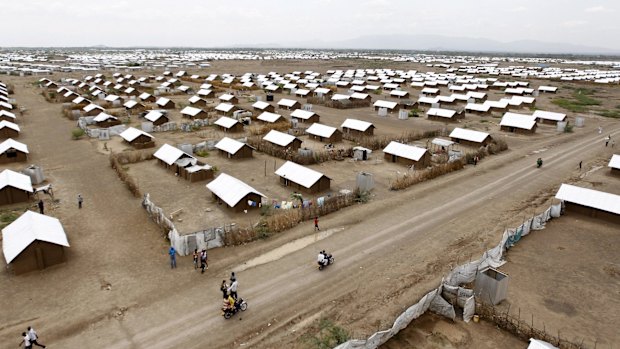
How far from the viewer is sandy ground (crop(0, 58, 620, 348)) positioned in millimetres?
17469

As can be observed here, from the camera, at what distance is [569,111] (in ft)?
243

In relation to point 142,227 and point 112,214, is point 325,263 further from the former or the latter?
point 112,214

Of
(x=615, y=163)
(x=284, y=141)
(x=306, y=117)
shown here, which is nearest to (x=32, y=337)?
(x=284, y=141)

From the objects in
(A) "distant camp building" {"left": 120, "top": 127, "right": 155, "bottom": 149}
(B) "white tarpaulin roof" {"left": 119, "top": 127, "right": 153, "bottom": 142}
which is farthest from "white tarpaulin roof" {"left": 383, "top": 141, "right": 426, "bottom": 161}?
(B) "white tarpaulin roof" {"left": 119, "top": 127, "right": 153, "bottom": 142}

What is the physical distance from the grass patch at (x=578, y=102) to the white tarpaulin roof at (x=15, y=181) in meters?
82.4

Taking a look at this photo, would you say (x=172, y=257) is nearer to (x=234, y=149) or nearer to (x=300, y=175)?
(x=300, y=175)

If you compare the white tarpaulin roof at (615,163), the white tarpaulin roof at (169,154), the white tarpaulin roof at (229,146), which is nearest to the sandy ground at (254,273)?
the white tarpaulin roof at (615,163)

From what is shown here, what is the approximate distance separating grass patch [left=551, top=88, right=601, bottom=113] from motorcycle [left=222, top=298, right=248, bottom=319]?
77.4m

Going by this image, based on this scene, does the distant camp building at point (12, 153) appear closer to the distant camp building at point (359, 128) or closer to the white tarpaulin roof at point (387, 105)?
the distant camp building at point (359, 128)

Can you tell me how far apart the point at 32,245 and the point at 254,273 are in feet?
38.4

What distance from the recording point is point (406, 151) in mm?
40969

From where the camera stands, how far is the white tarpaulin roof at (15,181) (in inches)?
1184

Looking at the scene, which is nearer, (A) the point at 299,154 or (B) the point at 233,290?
(B) the point at 233,290

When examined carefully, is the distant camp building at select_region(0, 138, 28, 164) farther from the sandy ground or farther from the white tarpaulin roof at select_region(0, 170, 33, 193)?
the white tarpaulin roof at select_region(0, 170, 33, 193)
